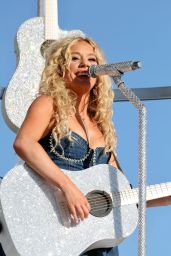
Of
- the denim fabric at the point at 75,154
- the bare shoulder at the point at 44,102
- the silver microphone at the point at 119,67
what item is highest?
the silver microphone at the point at 119,67

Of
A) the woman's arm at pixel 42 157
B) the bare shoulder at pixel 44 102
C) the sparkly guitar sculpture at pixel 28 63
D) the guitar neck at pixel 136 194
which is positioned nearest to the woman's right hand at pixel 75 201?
the woman's arm at pixel 42 157

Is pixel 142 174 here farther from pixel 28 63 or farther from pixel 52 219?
pixel 28 63

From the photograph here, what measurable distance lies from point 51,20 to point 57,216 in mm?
1393

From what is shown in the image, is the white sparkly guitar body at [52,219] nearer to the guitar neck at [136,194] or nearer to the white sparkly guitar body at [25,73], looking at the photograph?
the guitar neck at [136,194]

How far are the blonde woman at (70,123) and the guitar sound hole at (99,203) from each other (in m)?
0.06

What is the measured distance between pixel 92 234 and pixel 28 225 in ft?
0.60

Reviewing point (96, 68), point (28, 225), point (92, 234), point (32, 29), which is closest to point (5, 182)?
point (28, 225)

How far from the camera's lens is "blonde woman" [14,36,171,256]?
6.64 ft

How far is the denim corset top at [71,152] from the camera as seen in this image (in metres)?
2.08

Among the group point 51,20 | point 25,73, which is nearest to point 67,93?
point 25,73

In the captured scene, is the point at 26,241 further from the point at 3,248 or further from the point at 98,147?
the point at 98,147

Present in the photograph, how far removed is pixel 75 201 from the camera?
201cm

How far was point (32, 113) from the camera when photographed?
207cm

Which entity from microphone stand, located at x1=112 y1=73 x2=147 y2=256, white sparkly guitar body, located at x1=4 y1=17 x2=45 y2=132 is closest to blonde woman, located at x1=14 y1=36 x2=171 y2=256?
microphone stand, located at x1=112 y1=73 x2=147 y2=256
